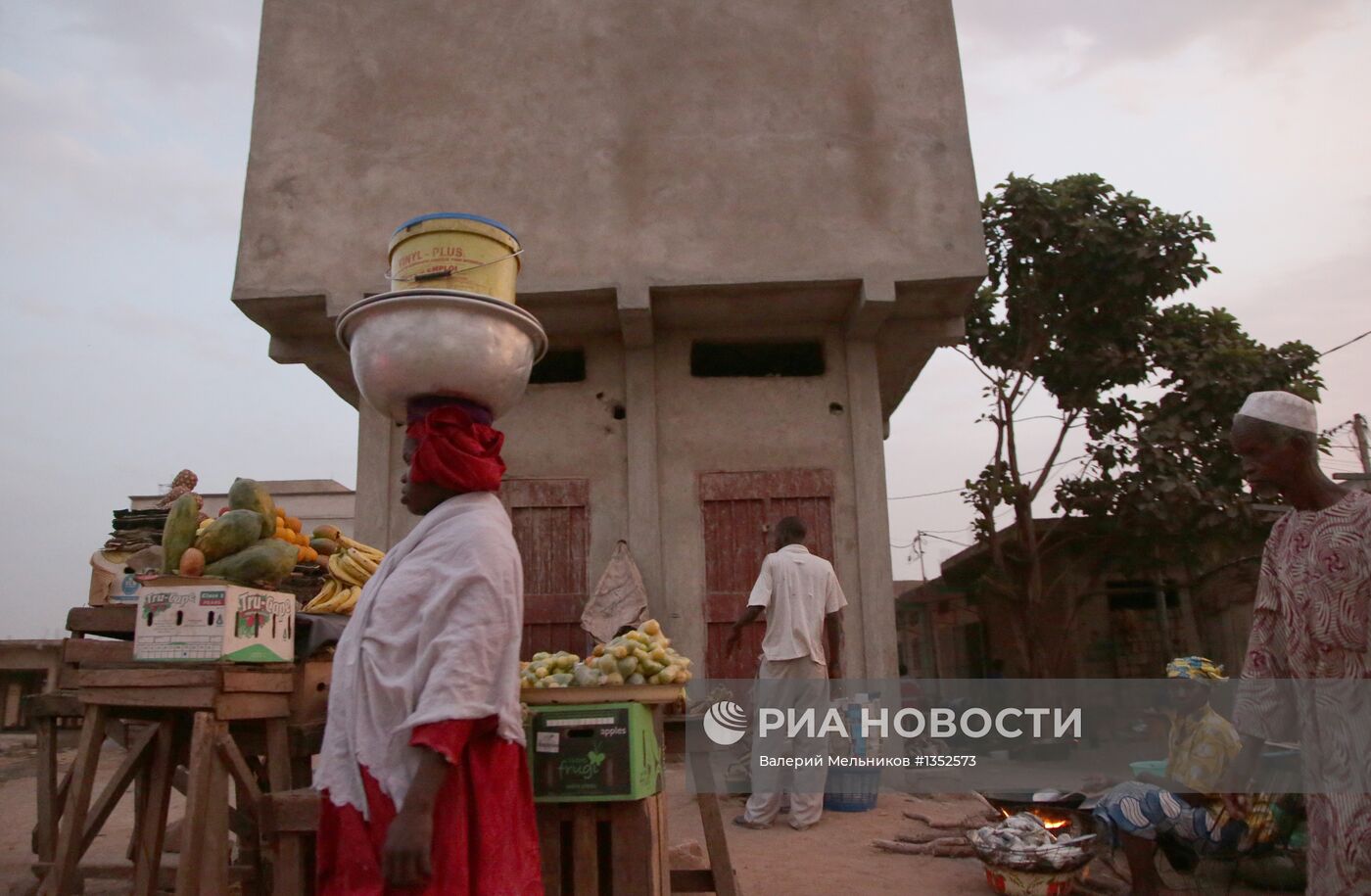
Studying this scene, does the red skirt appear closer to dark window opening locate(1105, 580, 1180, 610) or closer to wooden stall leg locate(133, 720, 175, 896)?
wooden stall leg locate(133, 720, 175, 896)

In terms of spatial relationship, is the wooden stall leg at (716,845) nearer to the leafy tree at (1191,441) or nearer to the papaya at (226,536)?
the papaya at (226,536)

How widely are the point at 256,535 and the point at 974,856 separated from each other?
4.01 meters

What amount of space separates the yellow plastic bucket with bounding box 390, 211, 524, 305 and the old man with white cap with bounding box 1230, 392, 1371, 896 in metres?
2.31

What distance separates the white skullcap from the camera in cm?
284

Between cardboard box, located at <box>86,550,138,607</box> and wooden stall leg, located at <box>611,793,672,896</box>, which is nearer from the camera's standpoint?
wooden stall leg, located at <box>611,793,672,896</box>

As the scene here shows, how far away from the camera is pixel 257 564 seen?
3490 mm

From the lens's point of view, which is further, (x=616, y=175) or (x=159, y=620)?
(x=616, y=175)

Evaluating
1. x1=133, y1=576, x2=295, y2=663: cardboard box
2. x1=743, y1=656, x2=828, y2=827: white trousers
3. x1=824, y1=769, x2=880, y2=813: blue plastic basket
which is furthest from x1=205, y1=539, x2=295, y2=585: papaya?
x1=824, y1=769, x2=880, y2=813: blue plastic basket

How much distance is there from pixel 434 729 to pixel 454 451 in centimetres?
68

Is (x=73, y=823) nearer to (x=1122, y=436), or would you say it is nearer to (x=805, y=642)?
(x=805, y=642)

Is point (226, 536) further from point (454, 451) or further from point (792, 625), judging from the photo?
point (792, 625)

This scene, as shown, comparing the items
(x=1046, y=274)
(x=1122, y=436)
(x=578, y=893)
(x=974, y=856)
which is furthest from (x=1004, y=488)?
(x=578, y=893)

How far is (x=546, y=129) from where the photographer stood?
9312mm

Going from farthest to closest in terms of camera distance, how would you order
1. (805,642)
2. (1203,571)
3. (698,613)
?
1. (1203,571)
2. (698,613)
3. (805,642)
